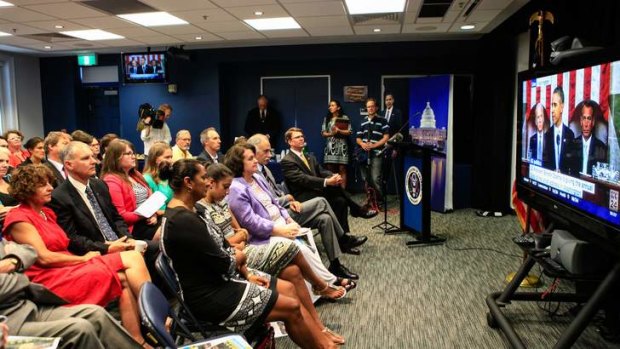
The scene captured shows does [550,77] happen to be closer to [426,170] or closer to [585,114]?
[585,114]

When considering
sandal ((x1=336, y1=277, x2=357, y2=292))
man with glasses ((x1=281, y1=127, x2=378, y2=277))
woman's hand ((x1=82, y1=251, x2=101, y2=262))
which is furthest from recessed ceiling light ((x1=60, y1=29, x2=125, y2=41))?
sandal ((x1=336, y1=277, x2=357, y2=292))

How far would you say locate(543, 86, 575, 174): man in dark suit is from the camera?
2.70 m

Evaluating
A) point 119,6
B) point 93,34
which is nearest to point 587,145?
point 119,6

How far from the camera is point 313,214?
413 centimetres

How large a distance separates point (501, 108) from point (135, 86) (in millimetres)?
6517

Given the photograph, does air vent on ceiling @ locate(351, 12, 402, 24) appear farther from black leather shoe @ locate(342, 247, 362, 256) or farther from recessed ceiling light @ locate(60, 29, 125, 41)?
recessed ceiling light @ locate(60, 29, 125, 41)

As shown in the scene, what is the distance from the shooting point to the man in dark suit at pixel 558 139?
2.70m

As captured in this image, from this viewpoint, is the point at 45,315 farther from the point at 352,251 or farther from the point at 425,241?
the point at 425,241

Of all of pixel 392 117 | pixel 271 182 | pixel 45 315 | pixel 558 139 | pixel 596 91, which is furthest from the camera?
pixel 392 117

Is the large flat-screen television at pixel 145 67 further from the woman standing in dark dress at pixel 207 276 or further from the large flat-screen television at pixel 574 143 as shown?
the large flat-screen television at pixel 574 143

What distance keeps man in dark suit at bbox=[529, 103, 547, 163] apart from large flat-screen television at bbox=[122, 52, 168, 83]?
675cm

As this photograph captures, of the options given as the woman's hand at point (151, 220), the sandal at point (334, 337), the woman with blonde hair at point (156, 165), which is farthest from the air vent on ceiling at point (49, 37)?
the sandal at point (334, 337)

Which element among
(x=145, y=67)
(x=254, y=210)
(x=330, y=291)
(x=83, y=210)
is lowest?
(x=330, y=291)

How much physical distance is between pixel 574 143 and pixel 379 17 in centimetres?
378
